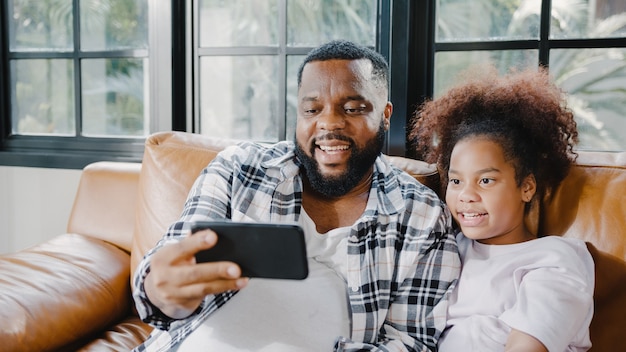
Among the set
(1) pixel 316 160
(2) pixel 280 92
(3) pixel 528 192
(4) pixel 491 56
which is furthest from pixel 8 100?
(3) pixel 528 192

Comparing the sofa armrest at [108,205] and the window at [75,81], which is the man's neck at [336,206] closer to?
the sofa armrest at [108,205]

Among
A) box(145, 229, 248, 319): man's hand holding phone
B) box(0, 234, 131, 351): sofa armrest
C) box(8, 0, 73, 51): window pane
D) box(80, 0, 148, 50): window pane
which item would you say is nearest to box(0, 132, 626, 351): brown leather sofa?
box(0, 234, 131, 351): sofa armrest

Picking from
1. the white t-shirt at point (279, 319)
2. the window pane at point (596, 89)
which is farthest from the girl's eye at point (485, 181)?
the window pane at point (596, 89)

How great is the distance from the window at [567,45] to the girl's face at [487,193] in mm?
674

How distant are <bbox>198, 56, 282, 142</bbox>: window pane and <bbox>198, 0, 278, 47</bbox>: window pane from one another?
61 mm

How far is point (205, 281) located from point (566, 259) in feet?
2.31

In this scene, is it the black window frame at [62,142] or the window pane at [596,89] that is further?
the black window frame at [62,142]

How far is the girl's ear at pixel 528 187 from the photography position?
1219 millimetres

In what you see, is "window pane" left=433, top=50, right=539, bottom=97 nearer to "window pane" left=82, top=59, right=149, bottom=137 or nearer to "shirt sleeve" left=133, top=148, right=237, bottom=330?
"shirt sleeve" left=133, top=148, right=237, bottom=330

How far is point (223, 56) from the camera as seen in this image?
211 cm

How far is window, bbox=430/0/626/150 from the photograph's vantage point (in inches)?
67.1

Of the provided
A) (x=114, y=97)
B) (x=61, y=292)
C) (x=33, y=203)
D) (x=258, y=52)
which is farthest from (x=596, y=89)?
Answer: (x=33, y=203)

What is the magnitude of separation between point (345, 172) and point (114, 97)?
4.35 feet

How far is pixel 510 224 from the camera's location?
3.98ft
